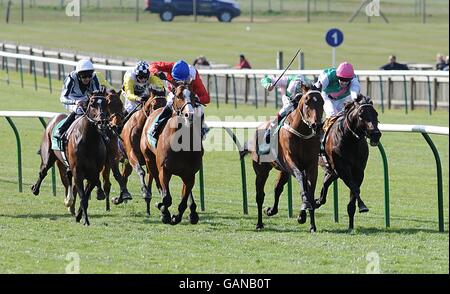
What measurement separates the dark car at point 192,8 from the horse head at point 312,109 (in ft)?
126

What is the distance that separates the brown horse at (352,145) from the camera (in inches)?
502

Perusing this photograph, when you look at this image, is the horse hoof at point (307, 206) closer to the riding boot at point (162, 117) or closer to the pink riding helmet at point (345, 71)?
the riding boot at point (162, 117)

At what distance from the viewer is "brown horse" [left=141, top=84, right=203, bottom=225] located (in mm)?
12469

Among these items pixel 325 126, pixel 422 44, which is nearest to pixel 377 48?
pixel 422 44

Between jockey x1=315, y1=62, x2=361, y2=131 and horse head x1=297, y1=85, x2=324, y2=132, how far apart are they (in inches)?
39.8

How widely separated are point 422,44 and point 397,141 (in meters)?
25.7

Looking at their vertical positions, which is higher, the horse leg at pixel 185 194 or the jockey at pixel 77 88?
the jockey at pixel 77 88
